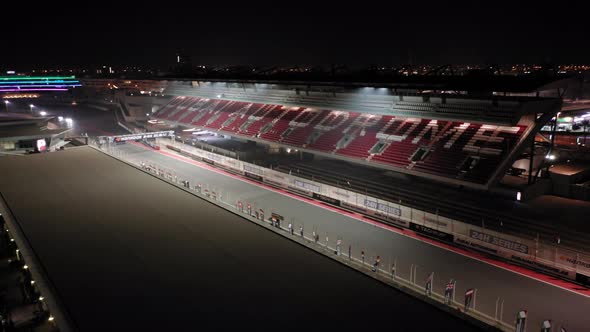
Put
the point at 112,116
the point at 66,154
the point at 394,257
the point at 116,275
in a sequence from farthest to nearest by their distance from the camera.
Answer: the point at 112,116 < the point at 66,154 < the point at 394,257 < the point at 116,275

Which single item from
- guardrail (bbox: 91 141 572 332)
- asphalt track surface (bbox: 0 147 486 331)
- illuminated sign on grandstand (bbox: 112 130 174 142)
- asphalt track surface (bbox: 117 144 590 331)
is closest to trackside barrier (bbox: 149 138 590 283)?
asphalt track surface (bbox: 117 144 590 331)

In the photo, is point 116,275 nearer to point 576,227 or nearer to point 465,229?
point 465,229

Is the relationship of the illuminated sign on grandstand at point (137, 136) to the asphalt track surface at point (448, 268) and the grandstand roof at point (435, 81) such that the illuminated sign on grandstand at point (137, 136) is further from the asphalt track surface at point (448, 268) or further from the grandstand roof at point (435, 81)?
the asphalt track surface at point (448, 268)

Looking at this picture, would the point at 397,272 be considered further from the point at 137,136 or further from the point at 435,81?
the point at 137,136

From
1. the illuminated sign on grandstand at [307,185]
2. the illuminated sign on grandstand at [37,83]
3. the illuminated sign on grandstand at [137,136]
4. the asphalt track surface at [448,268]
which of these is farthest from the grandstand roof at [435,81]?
the illuminated sign on grandstand at [37,83]

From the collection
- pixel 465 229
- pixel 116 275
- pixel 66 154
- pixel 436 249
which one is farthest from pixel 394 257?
pixel 66 154

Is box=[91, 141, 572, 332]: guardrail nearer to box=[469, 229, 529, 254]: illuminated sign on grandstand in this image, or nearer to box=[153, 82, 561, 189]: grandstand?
box=[469, 229, 529, 254]: illuminated sign on grandstand

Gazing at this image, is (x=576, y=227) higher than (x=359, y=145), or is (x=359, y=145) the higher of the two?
(x=359, y=145)
